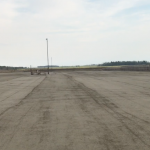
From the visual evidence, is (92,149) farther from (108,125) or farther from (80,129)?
(108,125)

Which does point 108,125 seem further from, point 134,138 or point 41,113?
point 41,113

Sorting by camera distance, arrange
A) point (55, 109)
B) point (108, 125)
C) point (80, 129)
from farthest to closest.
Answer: point (55, 109) → point (108, 125) → point (80, 129)

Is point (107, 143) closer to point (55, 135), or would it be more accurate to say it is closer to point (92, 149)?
point (92, 149)

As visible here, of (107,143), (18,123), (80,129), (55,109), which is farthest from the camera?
(55,109)

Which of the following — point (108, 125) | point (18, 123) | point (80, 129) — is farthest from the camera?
point (18, 123)

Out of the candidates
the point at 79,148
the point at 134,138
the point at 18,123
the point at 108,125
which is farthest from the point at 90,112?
the point at 79,148

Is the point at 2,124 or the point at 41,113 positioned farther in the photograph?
the point at 41,113

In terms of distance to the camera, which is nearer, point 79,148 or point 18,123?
point 79,148

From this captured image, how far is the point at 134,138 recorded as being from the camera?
5.63m

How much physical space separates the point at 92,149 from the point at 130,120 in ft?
9.69

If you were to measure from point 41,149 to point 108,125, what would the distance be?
8.40 feet

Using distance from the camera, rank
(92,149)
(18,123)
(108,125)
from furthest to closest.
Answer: (18,123) < (108,125) < (92,149)

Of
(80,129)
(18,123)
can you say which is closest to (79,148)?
(80,129)

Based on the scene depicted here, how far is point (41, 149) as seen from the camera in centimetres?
500
